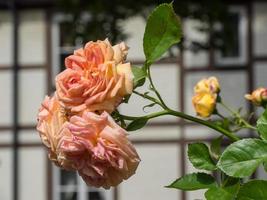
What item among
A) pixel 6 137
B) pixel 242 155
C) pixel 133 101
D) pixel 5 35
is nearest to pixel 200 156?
pixel 242 155

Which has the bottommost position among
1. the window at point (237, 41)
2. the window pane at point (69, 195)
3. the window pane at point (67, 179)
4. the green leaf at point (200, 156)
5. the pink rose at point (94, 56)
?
the window pane at point (69, 195)

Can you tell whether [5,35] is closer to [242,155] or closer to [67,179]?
[67,179]

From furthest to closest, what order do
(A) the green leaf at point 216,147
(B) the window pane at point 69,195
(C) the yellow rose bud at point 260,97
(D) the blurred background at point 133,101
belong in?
1. (B) the window pane at point 69,195
2. (D) the blurred background at point 133,101
3. (C) the yellow rose bud at point 260,97
4. (A) the green leaf at point 216,147

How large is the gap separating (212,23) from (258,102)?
416 centimetres

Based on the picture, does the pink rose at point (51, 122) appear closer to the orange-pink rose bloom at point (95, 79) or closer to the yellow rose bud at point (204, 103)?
the orange-pink rose bloom at point (95, 79)

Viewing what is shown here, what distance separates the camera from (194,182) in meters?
0.82

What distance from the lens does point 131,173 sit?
2.38 ft

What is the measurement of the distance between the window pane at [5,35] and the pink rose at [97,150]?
648 cm

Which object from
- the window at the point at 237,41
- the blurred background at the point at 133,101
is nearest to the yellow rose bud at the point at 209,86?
the blurred background at the point at 133,101

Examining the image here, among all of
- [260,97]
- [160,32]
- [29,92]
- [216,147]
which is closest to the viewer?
[160,32]

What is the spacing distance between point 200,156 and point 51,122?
0.57 feet

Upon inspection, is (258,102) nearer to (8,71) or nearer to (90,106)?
(90,106)

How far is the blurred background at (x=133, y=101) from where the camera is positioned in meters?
6.73

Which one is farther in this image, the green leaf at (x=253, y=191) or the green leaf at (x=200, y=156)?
the green leaf at (x=200, y=156)
